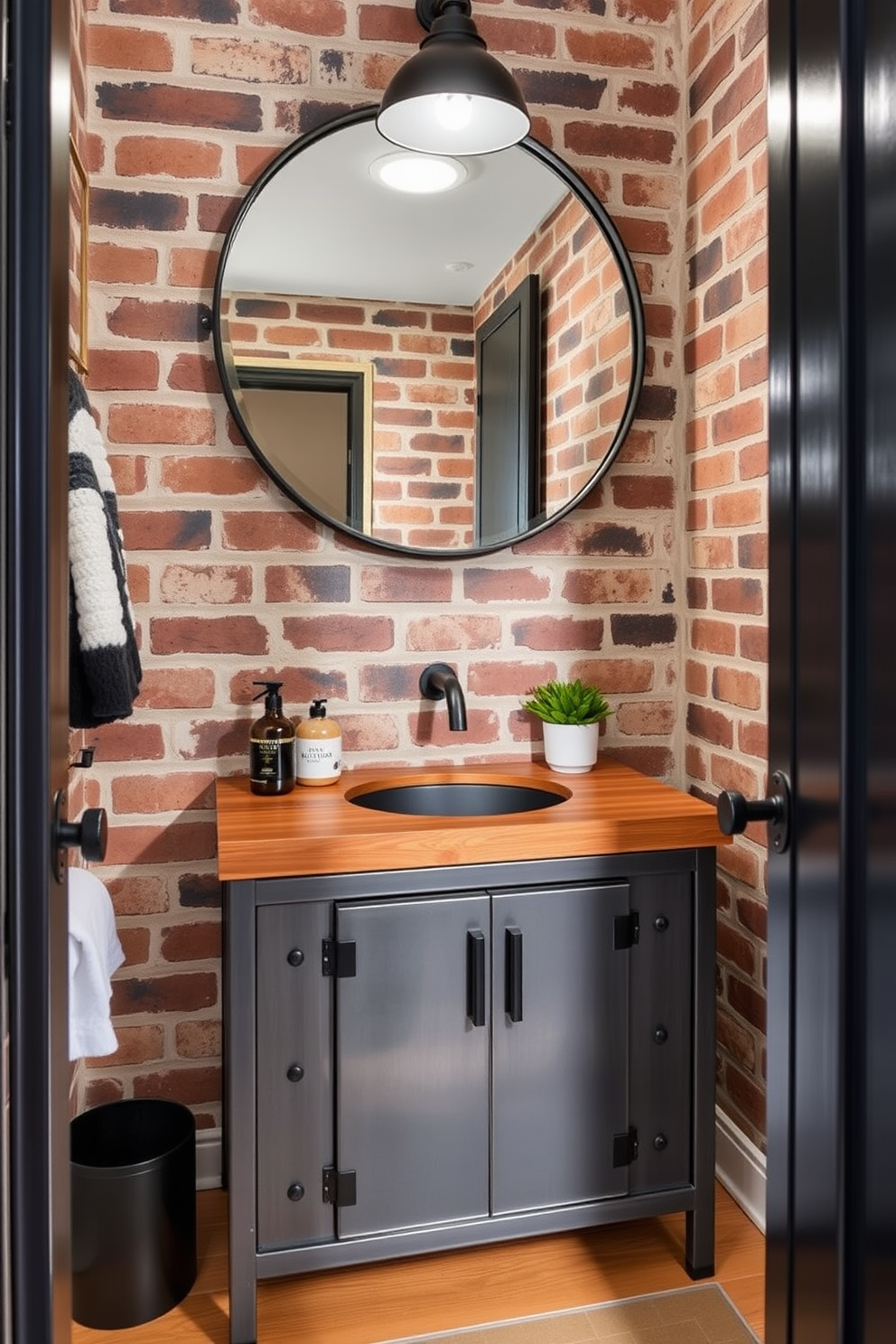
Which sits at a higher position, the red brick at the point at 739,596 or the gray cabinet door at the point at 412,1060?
the red brick at the point at 739,596

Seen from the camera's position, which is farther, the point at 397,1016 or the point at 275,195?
the point at 275,195

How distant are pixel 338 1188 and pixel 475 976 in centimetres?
39

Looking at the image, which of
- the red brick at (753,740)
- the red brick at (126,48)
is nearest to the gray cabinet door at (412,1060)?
the red brick at (753,740)

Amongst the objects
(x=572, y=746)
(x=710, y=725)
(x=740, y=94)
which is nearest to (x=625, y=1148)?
(x=572, y=746)

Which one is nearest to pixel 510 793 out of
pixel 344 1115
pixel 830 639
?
pixel 344 1115

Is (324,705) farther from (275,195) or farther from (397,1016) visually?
(275,195)

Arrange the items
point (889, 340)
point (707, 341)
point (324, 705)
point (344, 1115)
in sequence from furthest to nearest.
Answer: point (707, 341) → point (324, 705) → point (344, 1115) → point (889, 340)

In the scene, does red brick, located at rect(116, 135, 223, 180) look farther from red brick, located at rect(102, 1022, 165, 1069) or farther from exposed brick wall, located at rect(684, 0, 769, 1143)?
red brick, located at rect(102, 1022, 165, 1069)

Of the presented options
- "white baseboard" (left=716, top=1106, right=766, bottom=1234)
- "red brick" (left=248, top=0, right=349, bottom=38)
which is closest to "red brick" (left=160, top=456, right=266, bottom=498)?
"red brick" (left=248, top=0, right=349, bottom=38)

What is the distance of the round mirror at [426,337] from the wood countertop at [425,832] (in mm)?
573

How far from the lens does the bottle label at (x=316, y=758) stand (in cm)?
190

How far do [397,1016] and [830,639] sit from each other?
0.98m

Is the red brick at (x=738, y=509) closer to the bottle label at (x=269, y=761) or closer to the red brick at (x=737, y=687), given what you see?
the red brick at (x=737, y=687)

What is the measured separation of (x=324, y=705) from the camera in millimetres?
1958
